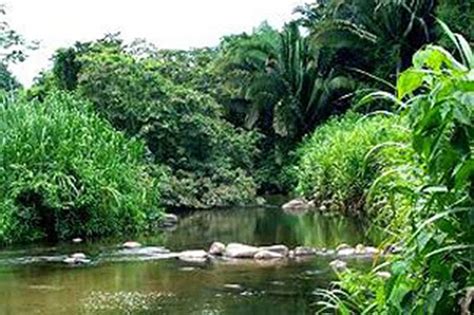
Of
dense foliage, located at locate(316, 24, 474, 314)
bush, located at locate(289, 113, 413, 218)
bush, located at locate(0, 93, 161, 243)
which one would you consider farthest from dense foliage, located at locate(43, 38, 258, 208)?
dense foliage, located at locate(316, 24, 474, 314)

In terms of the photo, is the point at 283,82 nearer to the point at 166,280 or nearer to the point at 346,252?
the point at 346,252

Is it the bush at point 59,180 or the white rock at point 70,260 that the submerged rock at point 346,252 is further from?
the bush at point 59,180

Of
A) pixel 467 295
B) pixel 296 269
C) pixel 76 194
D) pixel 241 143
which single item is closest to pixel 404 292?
pixel 467 295

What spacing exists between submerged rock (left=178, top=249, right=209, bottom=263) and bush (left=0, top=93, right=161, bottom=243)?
2.38 m

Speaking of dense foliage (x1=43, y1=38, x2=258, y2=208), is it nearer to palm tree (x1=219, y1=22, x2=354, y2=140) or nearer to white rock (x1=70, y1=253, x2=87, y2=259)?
palm tree (x1=219, y1=22, x2=354, y2=140)

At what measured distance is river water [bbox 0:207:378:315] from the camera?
6832 millimetres

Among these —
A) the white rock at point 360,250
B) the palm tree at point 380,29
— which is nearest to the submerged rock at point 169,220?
the white rock at point 360,250

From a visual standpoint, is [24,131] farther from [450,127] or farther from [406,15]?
[406,15]

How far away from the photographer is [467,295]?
8.71 feet

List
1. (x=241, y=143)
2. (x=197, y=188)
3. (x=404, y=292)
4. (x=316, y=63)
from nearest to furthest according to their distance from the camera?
(x=404, y=292)
(x=197, y=188)
(x=241, y=143)
(x=316, y=63)

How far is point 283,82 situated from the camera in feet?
74.4

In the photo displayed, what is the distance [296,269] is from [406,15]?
13236 mm

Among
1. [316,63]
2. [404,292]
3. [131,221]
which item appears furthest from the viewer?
[316,63]

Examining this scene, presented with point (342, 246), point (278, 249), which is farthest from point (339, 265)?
point (278, 249)
